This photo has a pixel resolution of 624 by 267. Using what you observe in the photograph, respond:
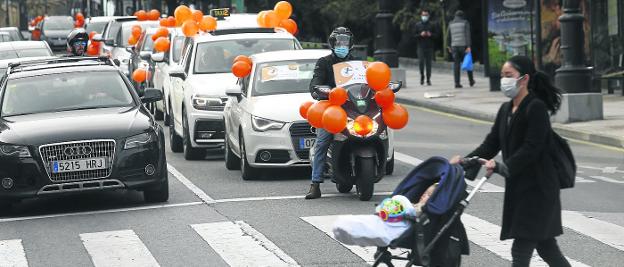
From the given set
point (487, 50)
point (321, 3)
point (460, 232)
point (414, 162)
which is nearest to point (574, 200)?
point (414, 162)

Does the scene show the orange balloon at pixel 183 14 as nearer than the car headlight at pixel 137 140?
No

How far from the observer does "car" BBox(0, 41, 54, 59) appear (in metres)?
24.0

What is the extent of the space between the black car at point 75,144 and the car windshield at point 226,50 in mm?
4708

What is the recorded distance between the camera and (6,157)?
43.9ft

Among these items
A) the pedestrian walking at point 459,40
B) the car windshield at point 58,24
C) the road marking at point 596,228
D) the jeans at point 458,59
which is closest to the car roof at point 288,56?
the road marking at point 596,228

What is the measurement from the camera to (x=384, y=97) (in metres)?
13.9

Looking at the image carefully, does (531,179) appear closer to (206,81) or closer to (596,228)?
(596,228)

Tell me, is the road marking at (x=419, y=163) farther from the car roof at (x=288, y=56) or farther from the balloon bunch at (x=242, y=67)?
the balloon bunch at (x=242, y=67)

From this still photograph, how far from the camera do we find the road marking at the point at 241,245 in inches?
417

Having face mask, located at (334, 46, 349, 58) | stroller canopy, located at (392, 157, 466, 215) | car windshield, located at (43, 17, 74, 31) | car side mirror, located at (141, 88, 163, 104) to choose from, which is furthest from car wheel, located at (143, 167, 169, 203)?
car windshield, located at (43, 17, 74, 31)

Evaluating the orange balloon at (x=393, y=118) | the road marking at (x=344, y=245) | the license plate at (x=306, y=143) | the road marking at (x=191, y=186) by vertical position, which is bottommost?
the road marking at (x=191, y=186)

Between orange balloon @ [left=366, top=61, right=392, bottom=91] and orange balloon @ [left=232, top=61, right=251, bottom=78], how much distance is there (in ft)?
11.8

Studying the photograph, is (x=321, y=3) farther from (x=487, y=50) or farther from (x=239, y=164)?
(x=239, y=164)

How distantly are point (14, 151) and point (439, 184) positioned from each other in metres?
6.22
